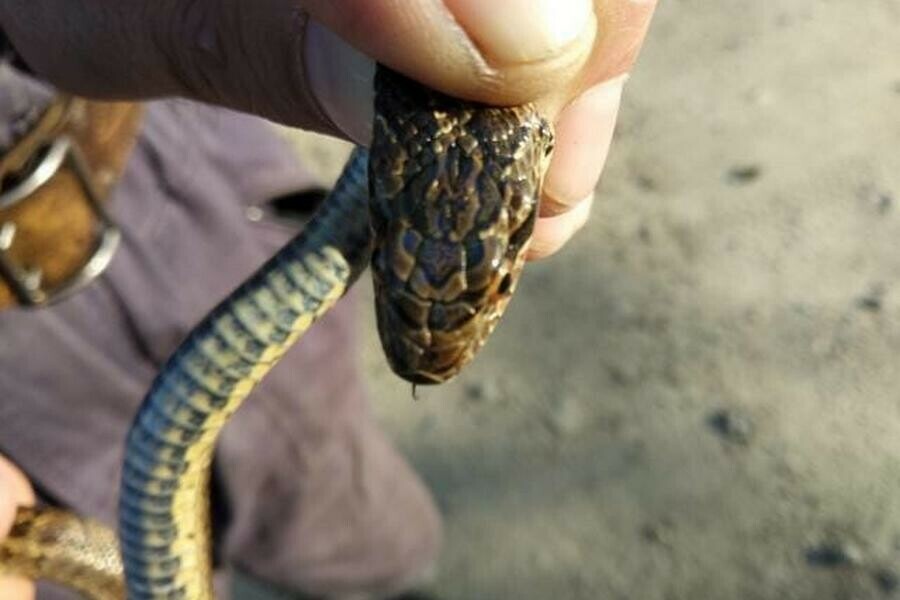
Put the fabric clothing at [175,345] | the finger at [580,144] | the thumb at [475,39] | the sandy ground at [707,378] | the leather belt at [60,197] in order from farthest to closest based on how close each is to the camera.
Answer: the sandy ground at [707,378] → the fabric clothing at [175,345] → the leather belt at [60,197] → the finger at [580,144] → the thumb at [475,39]

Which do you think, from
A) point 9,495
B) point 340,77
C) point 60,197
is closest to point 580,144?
point 340,77

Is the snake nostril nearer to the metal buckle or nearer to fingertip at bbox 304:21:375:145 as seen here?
fingertip at bbox 304:21:375:145

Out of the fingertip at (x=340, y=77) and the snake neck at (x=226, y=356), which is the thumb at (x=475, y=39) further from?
the snake neck at (x=226, y=356)

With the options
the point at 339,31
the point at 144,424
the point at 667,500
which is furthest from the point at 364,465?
the point at 339,31

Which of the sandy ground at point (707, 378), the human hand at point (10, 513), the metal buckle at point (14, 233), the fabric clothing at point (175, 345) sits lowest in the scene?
the sandy ground at point (707, 378)

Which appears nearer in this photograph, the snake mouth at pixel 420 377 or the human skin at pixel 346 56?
the human skin at pixel 346 56

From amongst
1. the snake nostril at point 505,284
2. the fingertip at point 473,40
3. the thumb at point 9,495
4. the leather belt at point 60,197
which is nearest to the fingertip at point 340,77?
the fingertip at point 473,40

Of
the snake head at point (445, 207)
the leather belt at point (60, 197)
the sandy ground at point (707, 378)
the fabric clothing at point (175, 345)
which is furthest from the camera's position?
the sandy ground at point (707, 378)
